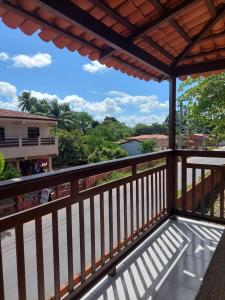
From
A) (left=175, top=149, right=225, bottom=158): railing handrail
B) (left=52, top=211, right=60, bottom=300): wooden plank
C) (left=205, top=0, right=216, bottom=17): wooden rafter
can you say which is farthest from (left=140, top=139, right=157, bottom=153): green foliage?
(left=52, top=211, right=60, bottom=300): wooden plank

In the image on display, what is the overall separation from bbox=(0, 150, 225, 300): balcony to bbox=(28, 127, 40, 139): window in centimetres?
1342

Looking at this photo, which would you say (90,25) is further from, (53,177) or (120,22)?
(53,177)

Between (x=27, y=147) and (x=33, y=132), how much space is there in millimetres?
1246

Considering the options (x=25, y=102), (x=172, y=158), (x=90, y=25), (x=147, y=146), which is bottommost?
(x=147, y=146)

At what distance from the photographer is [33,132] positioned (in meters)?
16.2

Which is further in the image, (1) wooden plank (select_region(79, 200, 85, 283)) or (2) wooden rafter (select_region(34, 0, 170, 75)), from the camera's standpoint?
(1) wooden plank (select_region(79, 200, 85, 283))

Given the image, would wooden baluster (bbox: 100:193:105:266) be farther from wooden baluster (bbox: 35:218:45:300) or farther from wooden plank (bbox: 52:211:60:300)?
wooden baluster (bbox: 35:218:45:300)

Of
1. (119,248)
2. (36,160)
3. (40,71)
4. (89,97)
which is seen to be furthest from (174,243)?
(89,97)

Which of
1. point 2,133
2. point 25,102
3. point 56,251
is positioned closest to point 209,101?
point 56,251

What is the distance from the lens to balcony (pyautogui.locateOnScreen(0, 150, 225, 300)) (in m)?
1.32

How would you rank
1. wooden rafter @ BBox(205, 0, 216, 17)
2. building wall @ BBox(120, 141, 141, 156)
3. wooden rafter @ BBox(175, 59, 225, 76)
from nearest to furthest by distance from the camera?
wooden rafter @ BBox(205, 0, 216, 17), wooden rafter @ BBox(175, 59, 225, 76), building wall @ BBox(120, 141, 141, 156)

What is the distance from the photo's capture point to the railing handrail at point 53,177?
1103 millimetres

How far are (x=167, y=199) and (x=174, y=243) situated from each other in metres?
0.70

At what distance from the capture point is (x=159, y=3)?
1955 mm
